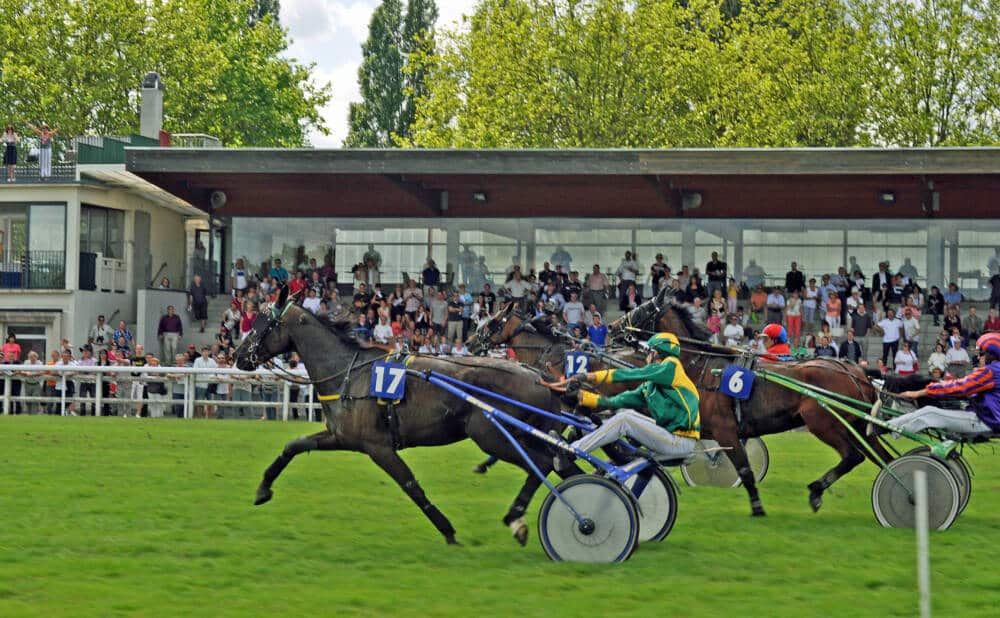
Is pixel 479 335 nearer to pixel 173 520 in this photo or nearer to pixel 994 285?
pixel 173 520

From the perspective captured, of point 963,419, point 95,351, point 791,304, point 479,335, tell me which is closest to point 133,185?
point 95,351

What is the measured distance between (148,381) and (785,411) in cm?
1574

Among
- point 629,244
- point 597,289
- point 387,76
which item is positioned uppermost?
point 387,76

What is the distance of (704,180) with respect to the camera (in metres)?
29.4

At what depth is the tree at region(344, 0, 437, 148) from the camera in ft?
215

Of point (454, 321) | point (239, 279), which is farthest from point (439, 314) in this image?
point (239, 279)

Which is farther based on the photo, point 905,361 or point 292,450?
point 905,361

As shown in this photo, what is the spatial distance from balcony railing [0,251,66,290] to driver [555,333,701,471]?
76.8ft

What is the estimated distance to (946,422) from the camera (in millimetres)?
10758

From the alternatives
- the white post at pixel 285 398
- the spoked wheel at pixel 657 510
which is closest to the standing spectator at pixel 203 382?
the white post at pixel 285 398

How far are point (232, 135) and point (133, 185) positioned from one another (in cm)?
2162

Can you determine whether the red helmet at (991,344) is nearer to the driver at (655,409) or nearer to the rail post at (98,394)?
the driver at (655,409)

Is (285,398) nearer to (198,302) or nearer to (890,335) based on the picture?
(198,302)

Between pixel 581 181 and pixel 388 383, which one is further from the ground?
pixel 581 181
